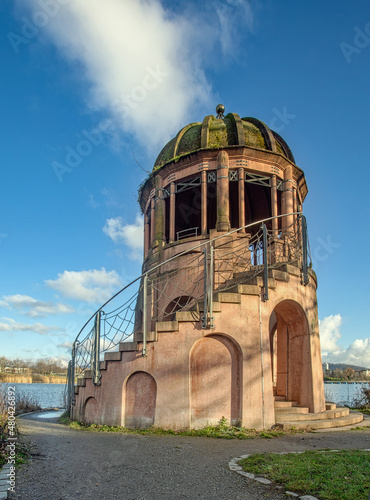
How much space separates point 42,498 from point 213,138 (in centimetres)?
1303

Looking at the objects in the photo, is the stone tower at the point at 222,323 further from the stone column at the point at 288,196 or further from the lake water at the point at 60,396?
the lake water at the point at 60,396

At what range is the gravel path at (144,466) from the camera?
5.07 m

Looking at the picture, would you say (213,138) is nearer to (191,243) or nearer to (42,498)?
(191,243)

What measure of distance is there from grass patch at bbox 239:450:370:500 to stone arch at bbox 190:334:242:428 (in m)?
3.10

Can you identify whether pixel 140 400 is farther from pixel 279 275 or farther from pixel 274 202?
pixel 274 202

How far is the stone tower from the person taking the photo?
32.6ft

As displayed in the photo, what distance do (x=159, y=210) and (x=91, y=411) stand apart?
296 inches

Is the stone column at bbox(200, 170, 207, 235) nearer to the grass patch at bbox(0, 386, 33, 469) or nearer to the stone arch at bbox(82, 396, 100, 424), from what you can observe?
the stone arch at bbox(82, 396, 100, 424)

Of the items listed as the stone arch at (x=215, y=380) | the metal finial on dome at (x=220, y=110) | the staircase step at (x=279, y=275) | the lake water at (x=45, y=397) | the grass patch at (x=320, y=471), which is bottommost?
the lake water at (x=45, y=397)

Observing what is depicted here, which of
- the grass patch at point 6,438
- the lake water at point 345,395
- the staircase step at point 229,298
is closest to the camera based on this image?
the grass patch at point 6,438

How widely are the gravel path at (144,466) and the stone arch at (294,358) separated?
2271 millimetres

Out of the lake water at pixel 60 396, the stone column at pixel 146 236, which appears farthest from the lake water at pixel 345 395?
the stone column at pixel 146 236

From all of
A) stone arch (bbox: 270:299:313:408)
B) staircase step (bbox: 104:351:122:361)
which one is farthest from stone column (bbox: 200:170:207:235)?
staircase step (bbox: 104:351:122:361)

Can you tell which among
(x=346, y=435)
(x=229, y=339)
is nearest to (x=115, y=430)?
(x=229, y=339)
